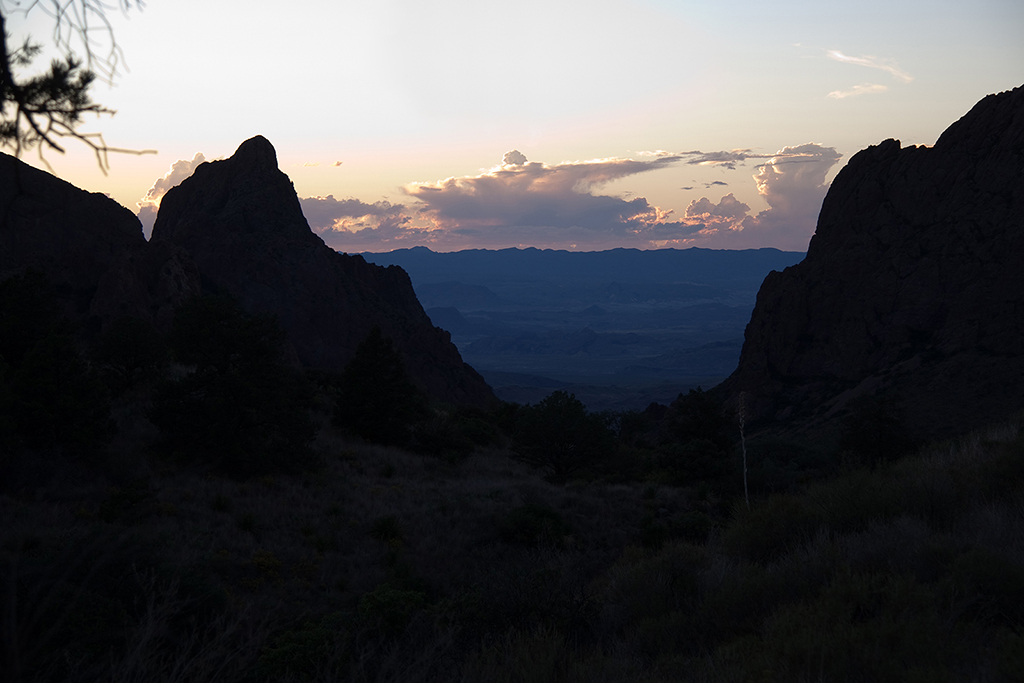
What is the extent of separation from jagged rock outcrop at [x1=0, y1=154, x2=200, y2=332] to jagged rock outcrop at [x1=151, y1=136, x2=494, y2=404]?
12.1 metres

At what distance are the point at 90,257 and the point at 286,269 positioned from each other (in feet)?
89.3

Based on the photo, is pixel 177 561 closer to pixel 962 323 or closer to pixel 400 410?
pixel 400 410

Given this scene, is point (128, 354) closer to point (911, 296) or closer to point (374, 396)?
point (374, 396)

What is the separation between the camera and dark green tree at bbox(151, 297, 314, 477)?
19016 mm

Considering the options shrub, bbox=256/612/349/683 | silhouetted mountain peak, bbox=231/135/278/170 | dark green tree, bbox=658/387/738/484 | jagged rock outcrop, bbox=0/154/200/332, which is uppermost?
silhouetted mountain peak, bbox=231/135/278/170

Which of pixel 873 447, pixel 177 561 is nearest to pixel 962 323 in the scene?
pixel 873 447

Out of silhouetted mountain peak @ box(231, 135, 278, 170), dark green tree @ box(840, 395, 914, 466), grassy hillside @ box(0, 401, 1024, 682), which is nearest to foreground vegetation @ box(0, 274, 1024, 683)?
grassy hillside @ box(0, 401, 1024, 682)

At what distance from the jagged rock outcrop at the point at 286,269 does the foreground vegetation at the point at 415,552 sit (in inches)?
2030

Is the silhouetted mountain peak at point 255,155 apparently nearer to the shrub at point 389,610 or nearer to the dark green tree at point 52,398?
the dark green tree at point 52,398

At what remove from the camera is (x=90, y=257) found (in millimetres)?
54750

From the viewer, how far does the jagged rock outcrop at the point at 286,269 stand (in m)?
76.4

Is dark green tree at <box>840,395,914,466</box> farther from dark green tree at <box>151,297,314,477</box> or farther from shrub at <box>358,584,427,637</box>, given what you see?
dark green tree at <box>151,297,314,477</box>

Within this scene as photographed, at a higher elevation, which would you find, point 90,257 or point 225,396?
point 90,257

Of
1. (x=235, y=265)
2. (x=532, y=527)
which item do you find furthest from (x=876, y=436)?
(x=235, y=265)
